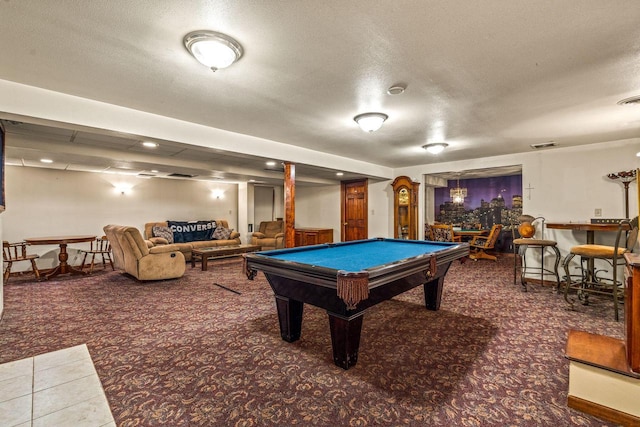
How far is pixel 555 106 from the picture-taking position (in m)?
3.32

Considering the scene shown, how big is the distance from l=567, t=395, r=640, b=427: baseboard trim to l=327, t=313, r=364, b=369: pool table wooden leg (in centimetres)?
137

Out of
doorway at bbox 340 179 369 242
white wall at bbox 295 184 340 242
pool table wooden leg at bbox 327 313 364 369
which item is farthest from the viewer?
white wall at bbox 295 184 340 242

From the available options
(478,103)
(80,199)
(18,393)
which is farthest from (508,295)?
(80,199)

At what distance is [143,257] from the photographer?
5129mm

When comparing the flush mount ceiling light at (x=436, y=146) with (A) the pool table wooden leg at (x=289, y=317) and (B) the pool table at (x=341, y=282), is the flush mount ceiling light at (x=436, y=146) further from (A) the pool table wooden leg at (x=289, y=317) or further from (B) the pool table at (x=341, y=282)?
(A) the pool table wooden leg at (x=289, y=317)

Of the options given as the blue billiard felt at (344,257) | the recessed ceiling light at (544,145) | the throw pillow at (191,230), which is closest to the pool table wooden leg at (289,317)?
the blue billiard felt at (344,257)

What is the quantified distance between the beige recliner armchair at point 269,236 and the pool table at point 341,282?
5447 millimetres

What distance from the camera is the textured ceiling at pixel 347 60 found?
5.83 ft

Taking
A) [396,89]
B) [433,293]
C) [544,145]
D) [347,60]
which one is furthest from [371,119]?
[544,145]

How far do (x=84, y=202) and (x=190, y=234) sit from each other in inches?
95.1

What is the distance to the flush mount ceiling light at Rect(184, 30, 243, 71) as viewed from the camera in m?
2.01

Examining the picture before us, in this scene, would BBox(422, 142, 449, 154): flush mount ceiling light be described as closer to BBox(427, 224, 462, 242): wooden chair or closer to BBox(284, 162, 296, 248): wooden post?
BBox(284, 162, 296, 248): wooden post

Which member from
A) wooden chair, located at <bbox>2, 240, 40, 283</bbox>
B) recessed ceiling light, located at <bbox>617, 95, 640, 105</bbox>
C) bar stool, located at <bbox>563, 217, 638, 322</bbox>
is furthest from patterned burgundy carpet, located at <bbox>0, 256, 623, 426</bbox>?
recessed ceiling light, located at <bbox>617, 95, 640, 105</bbox>

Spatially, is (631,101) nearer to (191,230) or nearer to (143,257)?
(143,257)
